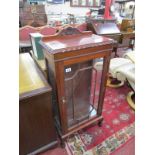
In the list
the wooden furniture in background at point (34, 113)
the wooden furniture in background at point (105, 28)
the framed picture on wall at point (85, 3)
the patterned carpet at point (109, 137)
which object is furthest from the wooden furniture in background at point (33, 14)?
the patterned carpet at point (109, 137)

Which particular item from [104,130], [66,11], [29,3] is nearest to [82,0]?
[66,11]

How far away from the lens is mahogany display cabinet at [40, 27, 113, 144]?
997 mm

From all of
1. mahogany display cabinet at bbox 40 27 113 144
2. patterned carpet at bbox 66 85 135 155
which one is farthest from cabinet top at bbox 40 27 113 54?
patterned carpet at bbox 66 85 135 155

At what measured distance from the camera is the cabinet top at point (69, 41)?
97 centimetres

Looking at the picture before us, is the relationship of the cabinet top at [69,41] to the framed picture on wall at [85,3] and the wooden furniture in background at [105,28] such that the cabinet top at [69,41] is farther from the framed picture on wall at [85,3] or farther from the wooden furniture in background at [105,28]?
the framed picture on wall at [85,3]

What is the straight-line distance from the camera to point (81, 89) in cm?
131

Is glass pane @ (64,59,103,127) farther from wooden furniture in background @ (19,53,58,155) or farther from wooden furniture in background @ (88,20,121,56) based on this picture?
wooden furniture in background @ (88,20,121,56)

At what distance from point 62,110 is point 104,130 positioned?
672 mm

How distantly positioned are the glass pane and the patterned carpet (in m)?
0.21

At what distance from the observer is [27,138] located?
119 centimetres

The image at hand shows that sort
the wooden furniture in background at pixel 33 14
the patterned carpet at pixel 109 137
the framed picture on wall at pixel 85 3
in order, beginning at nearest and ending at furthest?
the patterned carpet at pixel 109 137 → the wooden furniture in background at pixel 33 14 → the framed picture on wall at pixel 85 3

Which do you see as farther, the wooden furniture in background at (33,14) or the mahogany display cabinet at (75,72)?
the wooden furniture in background at (33,14)

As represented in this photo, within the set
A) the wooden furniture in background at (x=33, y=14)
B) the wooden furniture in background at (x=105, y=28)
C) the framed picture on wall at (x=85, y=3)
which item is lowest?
the wooden furniture in background at (x=105, y=28)

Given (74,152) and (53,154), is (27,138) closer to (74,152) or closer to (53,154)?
(53,154)
